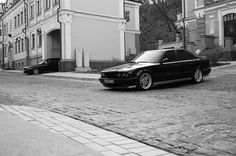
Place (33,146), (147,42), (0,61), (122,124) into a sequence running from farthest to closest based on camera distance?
(0,61), (147,42), (122,124), (33,146)

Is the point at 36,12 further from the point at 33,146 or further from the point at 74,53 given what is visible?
the point at 33,146

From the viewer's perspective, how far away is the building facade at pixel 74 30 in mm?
29864

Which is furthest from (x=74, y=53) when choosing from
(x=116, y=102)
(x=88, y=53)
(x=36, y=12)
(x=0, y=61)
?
(x=0, y=61)

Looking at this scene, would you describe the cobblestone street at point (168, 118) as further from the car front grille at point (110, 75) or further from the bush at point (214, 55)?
the bush at point (214, 55)

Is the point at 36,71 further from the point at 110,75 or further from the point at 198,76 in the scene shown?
the point at 198,76

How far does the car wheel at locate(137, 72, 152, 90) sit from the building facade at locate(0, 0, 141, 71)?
18.4 m

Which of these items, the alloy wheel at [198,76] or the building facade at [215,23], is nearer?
the alloy wheel at [198,76]

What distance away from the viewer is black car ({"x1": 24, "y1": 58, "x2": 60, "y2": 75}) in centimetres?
2841

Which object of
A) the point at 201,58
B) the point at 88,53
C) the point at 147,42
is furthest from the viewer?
the point at 147,42

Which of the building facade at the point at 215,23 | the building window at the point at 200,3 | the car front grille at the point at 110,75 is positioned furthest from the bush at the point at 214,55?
the car front grille at the point at 110,75

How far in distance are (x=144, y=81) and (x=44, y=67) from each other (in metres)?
19.2

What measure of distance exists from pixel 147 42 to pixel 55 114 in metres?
49.1

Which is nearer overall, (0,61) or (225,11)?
(225,11)

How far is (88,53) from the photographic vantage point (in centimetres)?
2991
